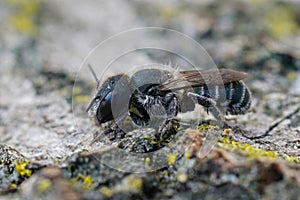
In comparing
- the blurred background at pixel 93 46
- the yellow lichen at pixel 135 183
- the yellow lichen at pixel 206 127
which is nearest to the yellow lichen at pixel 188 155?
the yellow lichen at pixel 135 183

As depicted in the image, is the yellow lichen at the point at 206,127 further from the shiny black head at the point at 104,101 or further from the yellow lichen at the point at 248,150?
the shiny black head at the point at 104,101

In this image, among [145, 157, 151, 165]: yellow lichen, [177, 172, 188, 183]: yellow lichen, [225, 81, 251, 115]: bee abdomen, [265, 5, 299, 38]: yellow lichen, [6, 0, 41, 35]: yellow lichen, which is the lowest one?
[177, 172, 188, 183]: yellow lichen

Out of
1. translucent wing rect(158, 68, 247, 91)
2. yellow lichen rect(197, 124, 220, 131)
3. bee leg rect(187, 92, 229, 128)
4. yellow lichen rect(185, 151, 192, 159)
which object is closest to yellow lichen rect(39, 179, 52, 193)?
yellow lichen rect(185, 151, 192, 159)

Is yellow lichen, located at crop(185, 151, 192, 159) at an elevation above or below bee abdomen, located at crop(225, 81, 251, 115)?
below

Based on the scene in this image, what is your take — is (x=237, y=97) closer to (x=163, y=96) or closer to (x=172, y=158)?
(x=163, y=96)

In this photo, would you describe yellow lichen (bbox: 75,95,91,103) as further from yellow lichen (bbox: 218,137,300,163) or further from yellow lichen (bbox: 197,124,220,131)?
yellow lichen (bbox: 218,137,300,163)

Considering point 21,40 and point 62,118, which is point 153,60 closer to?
point 62,118

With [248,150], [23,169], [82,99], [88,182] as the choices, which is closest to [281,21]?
[82,99]
